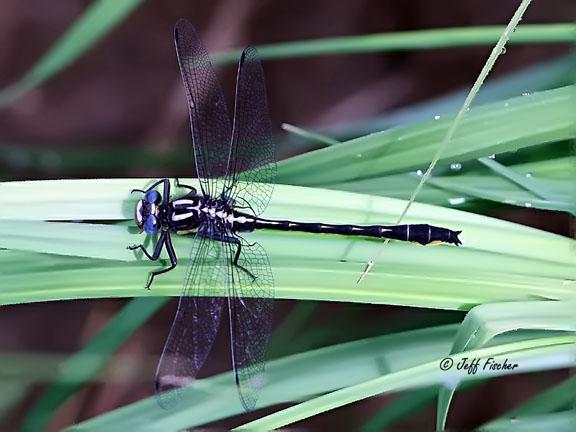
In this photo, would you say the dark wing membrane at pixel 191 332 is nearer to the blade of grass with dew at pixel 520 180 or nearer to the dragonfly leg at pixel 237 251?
the dragonfly leg at pixel 237 251

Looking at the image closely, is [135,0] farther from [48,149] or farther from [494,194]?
[494,194]

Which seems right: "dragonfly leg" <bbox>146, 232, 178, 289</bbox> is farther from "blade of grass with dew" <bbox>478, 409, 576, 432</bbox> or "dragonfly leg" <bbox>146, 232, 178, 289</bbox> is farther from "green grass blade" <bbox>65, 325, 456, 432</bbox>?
"blade of grass with dew" <bbox>478, 409, 576, 432</bbox>

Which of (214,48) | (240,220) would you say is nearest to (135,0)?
(214,48)

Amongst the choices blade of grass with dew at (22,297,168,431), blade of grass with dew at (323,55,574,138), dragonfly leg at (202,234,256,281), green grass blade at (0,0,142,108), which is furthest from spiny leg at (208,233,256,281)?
green grass blade at (0,0,142,108)

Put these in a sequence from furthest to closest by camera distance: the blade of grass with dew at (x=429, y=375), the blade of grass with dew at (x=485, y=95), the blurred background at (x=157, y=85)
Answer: the blurred background at (x=157, y=85) → the blade of grass with dew at (x=485, y=95) → the blade of grass with dew at (x=429, y=375)

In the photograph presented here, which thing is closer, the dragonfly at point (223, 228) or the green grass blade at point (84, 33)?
the dragonfly at point (223, 228)

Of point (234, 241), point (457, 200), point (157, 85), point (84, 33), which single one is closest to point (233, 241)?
point (234, 241)

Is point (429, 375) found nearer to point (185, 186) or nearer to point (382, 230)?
point (382, 230)

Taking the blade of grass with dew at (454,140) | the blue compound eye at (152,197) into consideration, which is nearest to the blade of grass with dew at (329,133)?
the blade of grass with dew at (454,140)
